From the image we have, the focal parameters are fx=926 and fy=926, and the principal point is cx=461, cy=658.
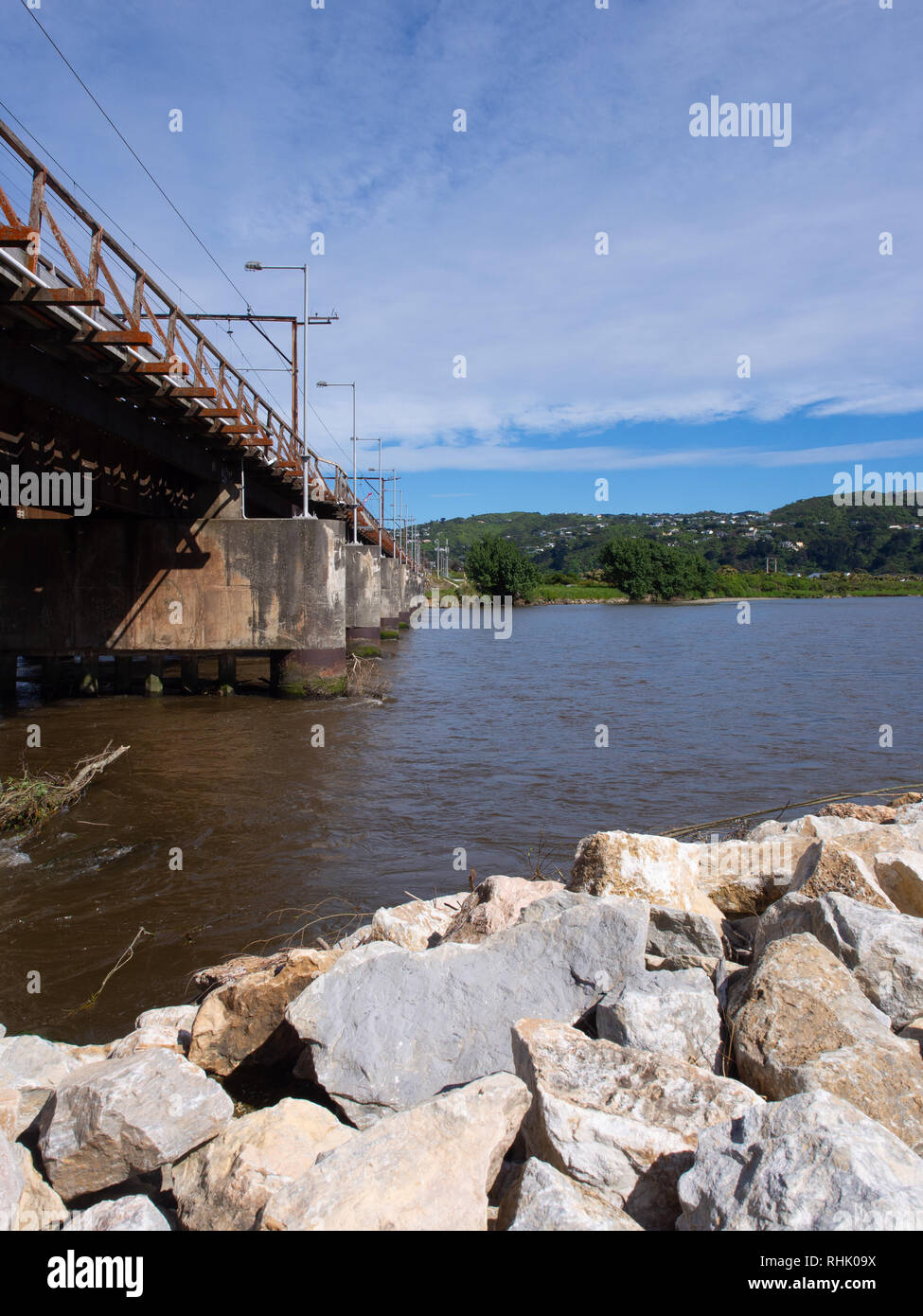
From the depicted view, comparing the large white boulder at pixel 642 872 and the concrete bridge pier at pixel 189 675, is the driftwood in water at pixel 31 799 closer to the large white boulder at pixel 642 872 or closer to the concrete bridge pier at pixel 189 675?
the large white boulder at pixel 642 872

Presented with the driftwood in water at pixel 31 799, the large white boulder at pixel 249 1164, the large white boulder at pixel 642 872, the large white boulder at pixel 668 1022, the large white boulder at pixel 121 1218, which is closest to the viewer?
the large white boulder at pixel 121 1218

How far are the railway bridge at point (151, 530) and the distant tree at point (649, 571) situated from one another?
130 m

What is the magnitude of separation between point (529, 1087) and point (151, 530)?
68.4 feet

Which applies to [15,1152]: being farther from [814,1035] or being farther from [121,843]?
[121,843]

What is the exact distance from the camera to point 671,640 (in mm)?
54656

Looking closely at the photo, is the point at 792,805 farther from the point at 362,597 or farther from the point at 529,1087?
the point at 362,597

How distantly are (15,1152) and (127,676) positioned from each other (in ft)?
76.6

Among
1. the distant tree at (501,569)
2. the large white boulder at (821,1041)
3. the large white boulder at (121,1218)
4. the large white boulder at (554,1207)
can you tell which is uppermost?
the distant tree at (501,569)

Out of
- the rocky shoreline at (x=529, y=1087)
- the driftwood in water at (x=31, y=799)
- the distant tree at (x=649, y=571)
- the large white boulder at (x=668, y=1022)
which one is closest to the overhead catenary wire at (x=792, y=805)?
the rocky shoreline at (x=529, y=1087)

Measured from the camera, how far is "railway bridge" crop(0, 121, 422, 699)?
51.0ft

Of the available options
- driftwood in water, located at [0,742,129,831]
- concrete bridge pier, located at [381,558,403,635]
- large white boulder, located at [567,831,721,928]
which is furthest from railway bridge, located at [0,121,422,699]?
concrete bridge pier, located at [381,558,403,635]

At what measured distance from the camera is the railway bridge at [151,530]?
15539mm
